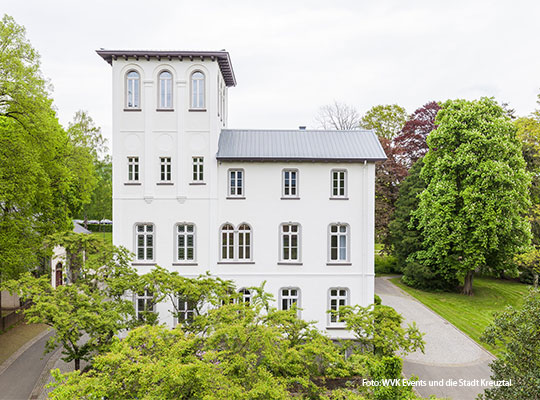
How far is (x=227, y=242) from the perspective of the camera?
2034 centimetres

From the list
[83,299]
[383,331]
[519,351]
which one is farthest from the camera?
[383,331]

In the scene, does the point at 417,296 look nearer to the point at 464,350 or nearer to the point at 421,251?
→ the point at 421,251

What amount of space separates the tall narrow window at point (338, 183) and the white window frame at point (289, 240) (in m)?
2.68

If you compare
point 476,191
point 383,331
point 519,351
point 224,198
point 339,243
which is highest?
point 476,191

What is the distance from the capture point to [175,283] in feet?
53.8

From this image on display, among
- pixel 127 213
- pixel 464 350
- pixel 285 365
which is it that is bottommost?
pixel 464 350

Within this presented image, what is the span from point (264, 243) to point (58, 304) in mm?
9828

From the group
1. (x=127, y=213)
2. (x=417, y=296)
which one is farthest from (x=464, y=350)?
(x=127, y=213)

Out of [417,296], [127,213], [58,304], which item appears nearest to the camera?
[58,304]

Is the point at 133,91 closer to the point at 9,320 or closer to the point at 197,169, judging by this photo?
the point at 197,169

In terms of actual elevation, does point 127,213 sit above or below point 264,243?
above

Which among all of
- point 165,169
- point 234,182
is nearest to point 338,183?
point 234,182

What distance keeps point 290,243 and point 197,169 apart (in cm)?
626

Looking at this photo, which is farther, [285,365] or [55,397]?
[285,365]
